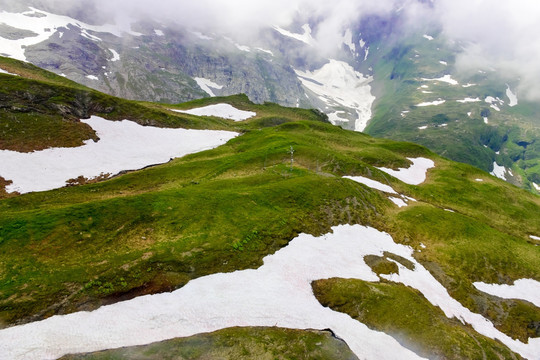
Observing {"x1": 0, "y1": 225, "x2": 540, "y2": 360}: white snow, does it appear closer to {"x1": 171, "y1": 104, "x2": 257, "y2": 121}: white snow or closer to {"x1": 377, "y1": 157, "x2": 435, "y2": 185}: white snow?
{"x1": 377, "y1": 157, "x2": 435, "y2": 185}: white snow

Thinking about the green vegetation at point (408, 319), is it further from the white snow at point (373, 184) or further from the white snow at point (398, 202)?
the white snow at point (373, 184)

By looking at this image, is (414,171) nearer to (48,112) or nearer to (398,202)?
Answer: (398,202)

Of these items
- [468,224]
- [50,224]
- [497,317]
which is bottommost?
[497,317]

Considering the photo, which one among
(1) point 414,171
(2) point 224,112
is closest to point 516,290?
(1) point 414,171

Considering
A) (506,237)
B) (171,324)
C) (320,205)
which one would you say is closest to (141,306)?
(171,324)

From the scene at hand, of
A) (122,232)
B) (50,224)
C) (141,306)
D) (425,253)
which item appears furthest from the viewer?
(425,253)

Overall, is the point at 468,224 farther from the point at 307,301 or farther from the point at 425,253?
the point at 307,301

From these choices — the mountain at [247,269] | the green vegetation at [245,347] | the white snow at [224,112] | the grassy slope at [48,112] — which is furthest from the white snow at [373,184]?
the white snow at [224,112]
